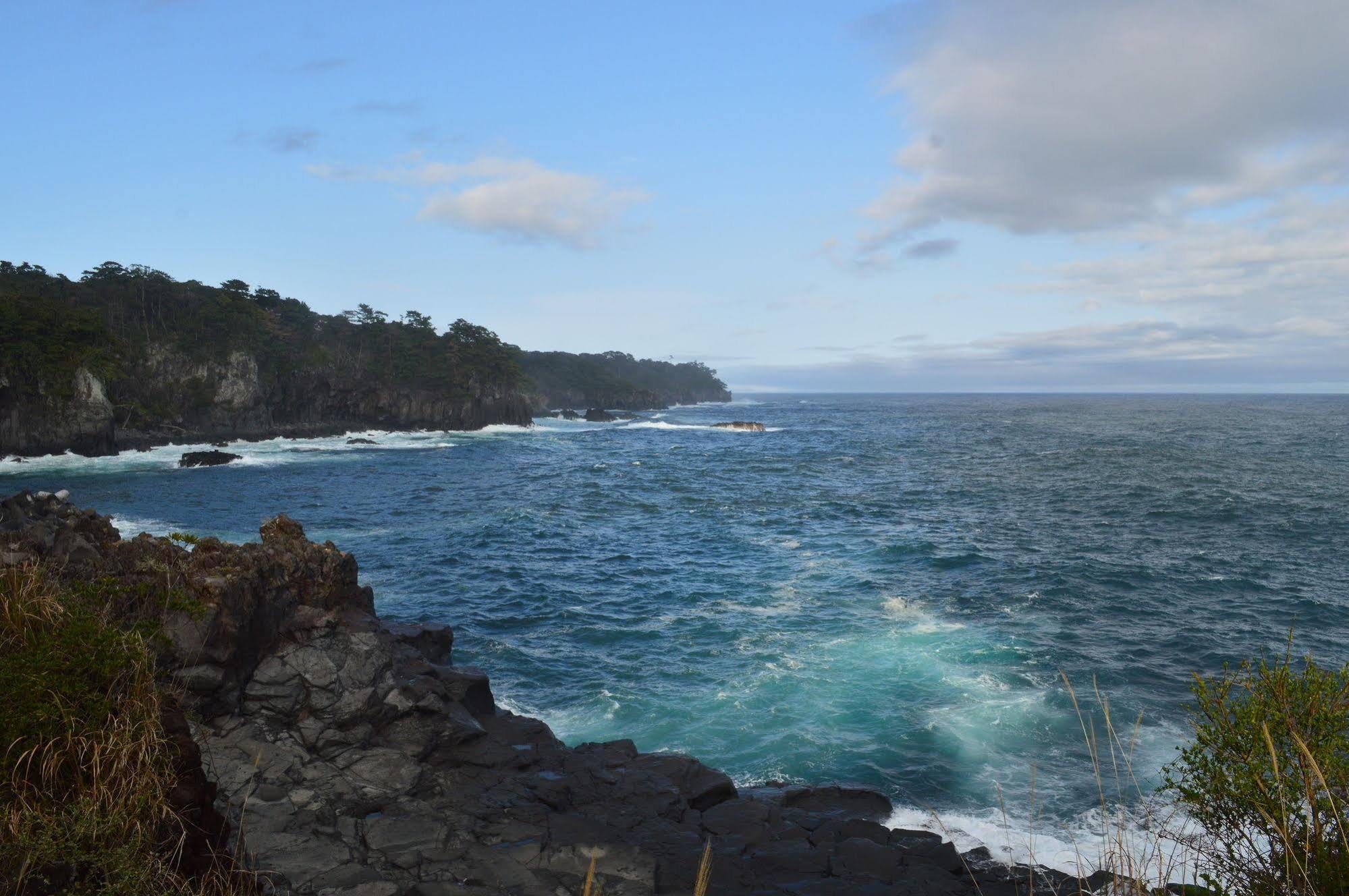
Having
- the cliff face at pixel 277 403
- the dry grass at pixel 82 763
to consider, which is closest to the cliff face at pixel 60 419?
the cliff face at pixel 277 403

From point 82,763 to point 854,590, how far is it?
26.5 meters

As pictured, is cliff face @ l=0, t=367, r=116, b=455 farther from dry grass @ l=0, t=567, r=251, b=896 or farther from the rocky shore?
dry grass @ l=0, t=567, r=251, b=896

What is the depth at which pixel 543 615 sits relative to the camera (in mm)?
27438

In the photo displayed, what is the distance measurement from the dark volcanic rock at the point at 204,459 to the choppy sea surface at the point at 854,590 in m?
1.73

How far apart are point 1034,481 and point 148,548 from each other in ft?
203

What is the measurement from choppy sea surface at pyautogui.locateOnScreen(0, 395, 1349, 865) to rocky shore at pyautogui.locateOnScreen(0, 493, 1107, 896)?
A: 252cm

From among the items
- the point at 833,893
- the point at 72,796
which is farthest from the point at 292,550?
Result: the point at 833,893

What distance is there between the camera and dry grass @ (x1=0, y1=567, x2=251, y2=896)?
7.11 metres

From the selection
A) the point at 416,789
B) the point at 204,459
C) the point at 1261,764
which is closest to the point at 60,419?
the point at 204,459

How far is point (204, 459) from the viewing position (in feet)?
217

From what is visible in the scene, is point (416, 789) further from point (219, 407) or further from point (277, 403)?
point (277, 403)

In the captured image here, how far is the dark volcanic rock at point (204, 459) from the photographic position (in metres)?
65.1

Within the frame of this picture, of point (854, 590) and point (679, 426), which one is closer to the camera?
point (854, 590)

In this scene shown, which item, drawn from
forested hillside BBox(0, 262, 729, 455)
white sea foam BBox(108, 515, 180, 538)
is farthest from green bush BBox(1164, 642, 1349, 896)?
forested hillside BBox(0, 262, 729, 455)
